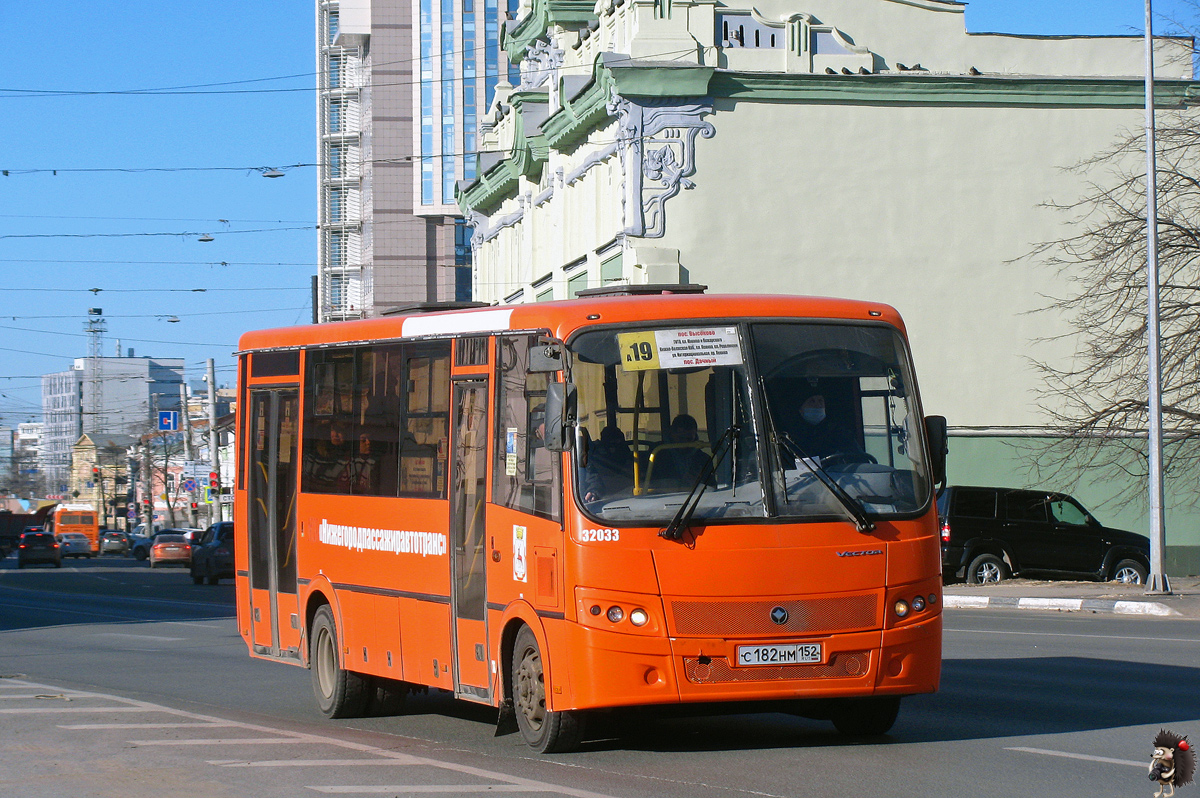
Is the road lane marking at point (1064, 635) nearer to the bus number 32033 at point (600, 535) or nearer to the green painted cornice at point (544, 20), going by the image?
the bus number 32033 at point (600, 535)

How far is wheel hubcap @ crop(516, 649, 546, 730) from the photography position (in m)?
9.77

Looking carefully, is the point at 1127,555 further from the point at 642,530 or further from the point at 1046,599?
the point at 642,530

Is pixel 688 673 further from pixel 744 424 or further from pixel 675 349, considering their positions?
pixel 675 349

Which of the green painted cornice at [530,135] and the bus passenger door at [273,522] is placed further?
the green painted cornice at [530,135]

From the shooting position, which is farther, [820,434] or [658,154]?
[658,154]

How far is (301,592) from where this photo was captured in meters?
13.2

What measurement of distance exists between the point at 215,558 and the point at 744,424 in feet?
116

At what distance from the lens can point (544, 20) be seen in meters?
47.4

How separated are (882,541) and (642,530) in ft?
4.62

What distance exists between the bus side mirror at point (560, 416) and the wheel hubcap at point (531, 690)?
128 cm

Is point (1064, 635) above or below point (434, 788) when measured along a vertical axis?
below

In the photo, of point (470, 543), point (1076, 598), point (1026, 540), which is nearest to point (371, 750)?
point (470, 543)

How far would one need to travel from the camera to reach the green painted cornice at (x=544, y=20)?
150ft

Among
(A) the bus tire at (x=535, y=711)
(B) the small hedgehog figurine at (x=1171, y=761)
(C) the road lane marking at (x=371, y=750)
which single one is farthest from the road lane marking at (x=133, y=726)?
(B) the small hedgehog figurine at (x=1171, y=761)
